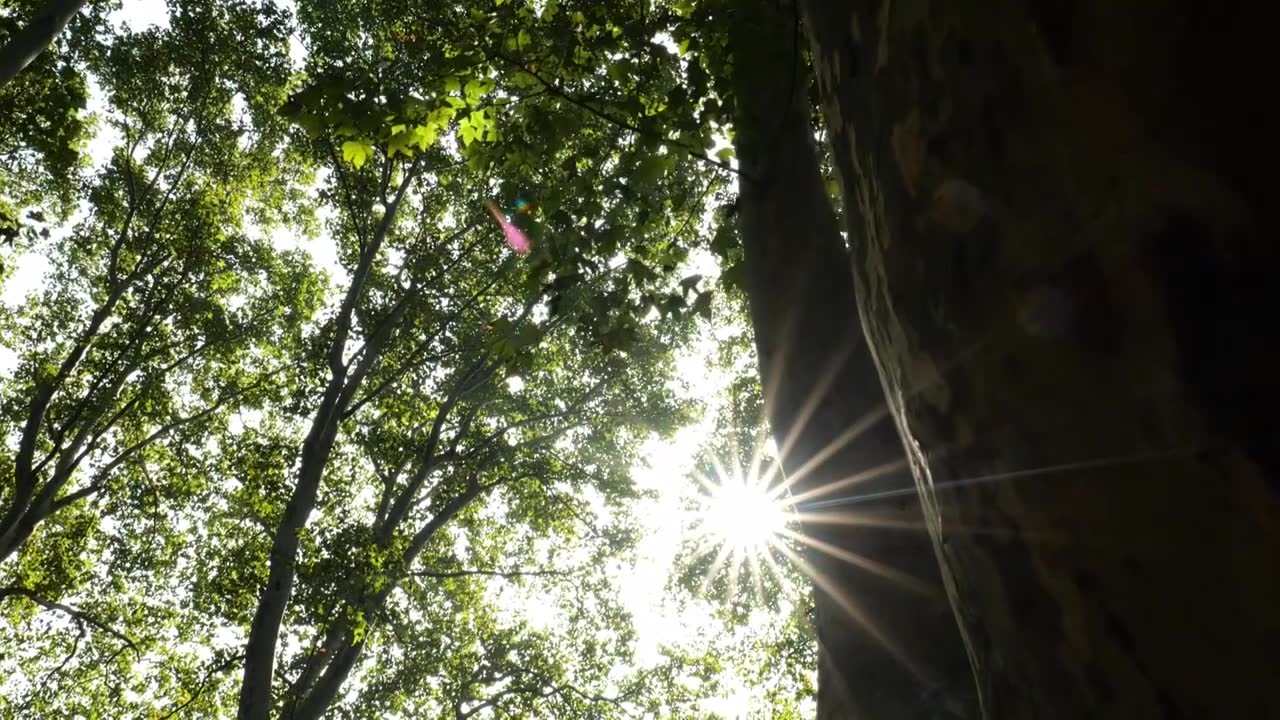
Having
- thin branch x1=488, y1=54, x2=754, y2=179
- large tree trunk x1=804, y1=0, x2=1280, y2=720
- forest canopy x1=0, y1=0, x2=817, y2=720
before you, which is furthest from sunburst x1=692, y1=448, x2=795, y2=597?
large tree trunk x1=804, y1=0, x2=1280, y2=720

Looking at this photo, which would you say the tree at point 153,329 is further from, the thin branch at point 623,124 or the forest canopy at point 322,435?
the thin branch at point 623,124

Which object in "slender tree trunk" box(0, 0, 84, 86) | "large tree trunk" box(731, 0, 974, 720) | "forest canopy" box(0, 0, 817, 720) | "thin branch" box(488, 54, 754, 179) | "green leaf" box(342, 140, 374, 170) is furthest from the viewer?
"forest canopy" box(0, 0, 817, 720)

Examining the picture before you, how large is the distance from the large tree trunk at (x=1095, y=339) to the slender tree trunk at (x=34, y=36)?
567 cm

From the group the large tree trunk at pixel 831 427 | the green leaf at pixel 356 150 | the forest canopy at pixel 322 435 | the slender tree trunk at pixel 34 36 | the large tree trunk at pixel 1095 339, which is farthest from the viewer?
the forest canopy at pixel 322 435

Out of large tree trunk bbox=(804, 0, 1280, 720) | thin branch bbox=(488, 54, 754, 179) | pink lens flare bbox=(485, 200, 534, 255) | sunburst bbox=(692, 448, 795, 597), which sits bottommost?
large tree trunk bbox=(804, 0, 1280, 720)

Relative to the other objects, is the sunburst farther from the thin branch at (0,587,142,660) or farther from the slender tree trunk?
the slender tree trunk

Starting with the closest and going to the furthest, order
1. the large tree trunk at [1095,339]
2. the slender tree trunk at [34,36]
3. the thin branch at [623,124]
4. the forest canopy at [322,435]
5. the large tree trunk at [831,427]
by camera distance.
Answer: the large tree trunk at [1095,339]
the large tree trunk at [831,427]
the thin branch at [623,124]
the slender tree trunk at [34,36]
the forest canopy at [322,435]

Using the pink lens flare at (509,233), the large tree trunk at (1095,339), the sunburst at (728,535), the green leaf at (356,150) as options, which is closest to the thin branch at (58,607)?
the pink lens flare at (509,233)

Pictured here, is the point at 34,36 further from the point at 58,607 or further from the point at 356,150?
the point at 58,607

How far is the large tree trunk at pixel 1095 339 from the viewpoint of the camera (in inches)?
22.1

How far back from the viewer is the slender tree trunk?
4.52 metres

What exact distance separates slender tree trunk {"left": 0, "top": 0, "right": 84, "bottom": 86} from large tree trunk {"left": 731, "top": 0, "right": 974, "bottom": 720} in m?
4.55

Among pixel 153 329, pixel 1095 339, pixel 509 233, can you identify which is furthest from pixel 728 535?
pixel 1095 339

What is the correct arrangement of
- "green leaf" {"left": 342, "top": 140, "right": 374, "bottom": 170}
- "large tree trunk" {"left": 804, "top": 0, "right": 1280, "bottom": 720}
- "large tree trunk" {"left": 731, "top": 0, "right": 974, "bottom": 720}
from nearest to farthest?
1. "large tree trunk" {"left": 804, "top": 0, "right": 1280, "bottom": 720}
2. "large tree trunk" {"left": 731, "top": 0, "right": 974, "bottom": 720}
3. "green leaf" {"left": 342, "top": 140, "right": 374, "bottom": 170}
